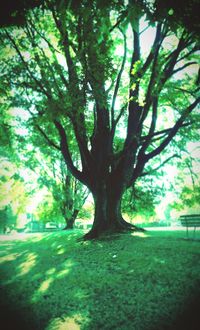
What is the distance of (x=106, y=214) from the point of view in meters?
11.0

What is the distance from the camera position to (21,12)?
11.8ft

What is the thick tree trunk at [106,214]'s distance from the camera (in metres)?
10.6

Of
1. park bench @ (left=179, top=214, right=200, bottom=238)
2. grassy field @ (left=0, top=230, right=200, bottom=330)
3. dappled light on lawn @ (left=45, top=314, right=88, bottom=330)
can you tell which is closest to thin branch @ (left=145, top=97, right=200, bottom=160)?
park bench @ (left=179, top=214, right=200, bottom=238)

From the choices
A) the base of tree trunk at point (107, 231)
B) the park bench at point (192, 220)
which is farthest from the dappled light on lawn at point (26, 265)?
the park bench at point (192, 220)

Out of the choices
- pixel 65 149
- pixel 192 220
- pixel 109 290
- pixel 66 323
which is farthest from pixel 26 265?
pixel 192 220

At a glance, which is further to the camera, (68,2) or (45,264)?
(45,264)

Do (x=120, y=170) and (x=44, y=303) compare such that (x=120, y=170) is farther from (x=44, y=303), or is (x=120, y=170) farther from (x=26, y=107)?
(x=44, y=303)

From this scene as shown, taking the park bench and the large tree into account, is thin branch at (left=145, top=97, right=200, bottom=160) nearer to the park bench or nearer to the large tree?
the large tree

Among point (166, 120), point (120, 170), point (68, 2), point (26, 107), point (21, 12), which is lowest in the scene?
point (120, 170)

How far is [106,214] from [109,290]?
247 inches

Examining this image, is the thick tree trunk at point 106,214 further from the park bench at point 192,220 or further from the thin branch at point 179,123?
the thin branch at point 179,123

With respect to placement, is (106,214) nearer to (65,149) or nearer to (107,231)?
(107,231)

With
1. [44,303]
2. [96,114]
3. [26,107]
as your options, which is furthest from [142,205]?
[44,303]

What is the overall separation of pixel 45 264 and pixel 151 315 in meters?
4.42
